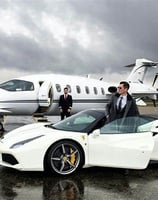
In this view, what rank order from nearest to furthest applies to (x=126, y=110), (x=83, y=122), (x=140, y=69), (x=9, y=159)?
(x=9, y=159) < (x=83, y=122) < (x=126, y=110) < (x=140, y=69)

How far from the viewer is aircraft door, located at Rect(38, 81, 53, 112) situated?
15961 mm

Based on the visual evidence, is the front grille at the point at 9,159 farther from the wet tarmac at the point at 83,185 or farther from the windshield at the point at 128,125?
the windshield at the point at 128,125

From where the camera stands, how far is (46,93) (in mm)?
16078

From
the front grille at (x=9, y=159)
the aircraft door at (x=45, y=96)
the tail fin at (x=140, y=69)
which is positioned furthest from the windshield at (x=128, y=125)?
the tail fin at (x=140, y=69)

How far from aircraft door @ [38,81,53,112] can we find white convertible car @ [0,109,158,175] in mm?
9473

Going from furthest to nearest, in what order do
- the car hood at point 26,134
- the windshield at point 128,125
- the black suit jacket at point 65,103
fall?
the black suit jacket at point 65,103 < the windshield at point 128,125 < the car hood at point 26,134

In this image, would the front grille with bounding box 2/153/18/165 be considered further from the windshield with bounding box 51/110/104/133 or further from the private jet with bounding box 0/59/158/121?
the private jet with bounding box 0/59/158/121

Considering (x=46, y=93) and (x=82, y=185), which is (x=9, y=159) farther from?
(x=46, y=93)

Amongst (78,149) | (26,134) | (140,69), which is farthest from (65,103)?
(140,69)

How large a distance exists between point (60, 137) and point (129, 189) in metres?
1.52

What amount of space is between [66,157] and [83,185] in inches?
27.2

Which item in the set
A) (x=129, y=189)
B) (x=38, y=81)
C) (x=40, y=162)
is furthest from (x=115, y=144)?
(x=38, y=81)

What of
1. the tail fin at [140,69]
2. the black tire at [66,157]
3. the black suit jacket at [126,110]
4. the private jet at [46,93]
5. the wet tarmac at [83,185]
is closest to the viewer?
the wet tarmac at [83,185]

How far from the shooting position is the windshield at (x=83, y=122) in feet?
21.4
